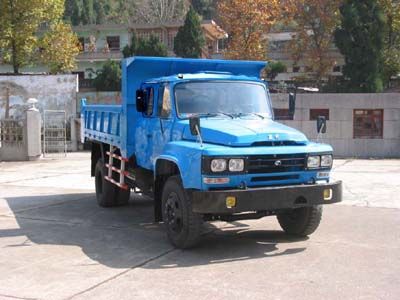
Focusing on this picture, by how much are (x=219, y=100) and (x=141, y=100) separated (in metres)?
1.25

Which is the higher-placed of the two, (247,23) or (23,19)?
(247,23)

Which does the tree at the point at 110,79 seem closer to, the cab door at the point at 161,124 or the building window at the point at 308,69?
the building window at the point at 308,69

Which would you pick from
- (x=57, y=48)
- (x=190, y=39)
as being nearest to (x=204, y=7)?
(x=190, y=39)

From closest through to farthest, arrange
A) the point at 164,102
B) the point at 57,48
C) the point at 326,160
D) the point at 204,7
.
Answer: the point at 326,160, the point at 164,102, the point at 57,48, the point at 204,7

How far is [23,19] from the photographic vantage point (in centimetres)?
3116

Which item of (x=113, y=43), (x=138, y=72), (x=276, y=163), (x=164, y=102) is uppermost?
(x=113, y=43)

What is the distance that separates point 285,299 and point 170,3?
52.4m

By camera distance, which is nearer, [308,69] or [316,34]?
[316,34]

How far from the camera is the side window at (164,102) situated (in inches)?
320

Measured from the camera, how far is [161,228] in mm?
9000

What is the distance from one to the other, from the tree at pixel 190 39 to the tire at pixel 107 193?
2646 cm

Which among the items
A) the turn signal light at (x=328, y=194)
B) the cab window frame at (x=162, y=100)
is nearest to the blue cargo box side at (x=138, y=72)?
the cab window frame at (x=162, y=100)

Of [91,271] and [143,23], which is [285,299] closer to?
[91,271]

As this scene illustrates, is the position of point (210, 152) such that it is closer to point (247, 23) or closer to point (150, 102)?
point (150, 102)
